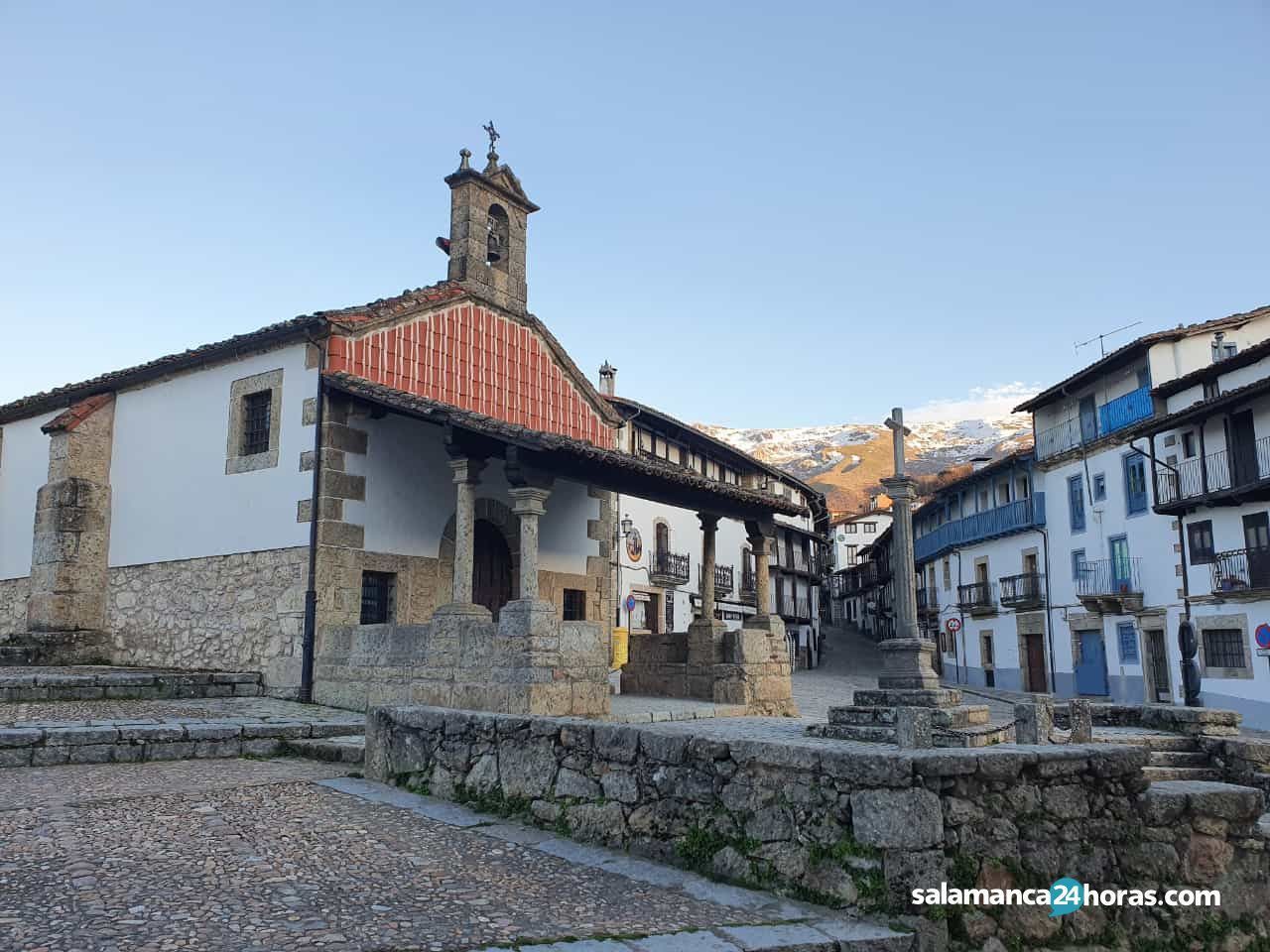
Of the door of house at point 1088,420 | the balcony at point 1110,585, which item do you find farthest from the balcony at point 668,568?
the door of house at point 1088,420

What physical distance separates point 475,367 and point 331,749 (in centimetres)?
766

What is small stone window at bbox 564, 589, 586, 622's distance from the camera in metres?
15.1

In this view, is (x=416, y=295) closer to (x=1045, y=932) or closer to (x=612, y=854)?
(x=612, y=854)

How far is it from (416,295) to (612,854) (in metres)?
10.4

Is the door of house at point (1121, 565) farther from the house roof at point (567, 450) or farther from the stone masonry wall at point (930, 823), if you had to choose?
the stone masonry wall at point (930, 823)

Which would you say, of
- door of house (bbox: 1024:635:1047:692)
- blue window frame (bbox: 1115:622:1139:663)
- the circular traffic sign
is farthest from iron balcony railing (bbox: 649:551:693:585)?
the circular traffic sign

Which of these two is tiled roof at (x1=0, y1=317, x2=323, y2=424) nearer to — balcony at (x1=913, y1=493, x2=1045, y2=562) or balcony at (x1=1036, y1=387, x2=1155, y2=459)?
balcony at (x1=1036, y1=387, x2=1155, y2=459)

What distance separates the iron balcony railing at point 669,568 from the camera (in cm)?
3055

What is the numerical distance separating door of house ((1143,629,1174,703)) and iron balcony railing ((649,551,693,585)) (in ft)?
44.6

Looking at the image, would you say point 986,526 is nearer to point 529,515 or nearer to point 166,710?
point 529,515

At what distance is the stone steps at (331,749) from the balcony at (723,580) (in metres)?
26.1

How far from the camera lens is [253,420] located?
1307cm

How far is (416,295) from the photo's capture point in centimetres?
1371

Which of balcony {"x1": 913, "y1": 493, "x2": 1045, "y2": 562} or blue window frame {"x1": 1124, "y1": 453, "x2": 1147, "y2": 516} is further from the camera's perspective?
balcony {"x1": 913, "y1": 493, "x2": 1045, "y2": 562}
